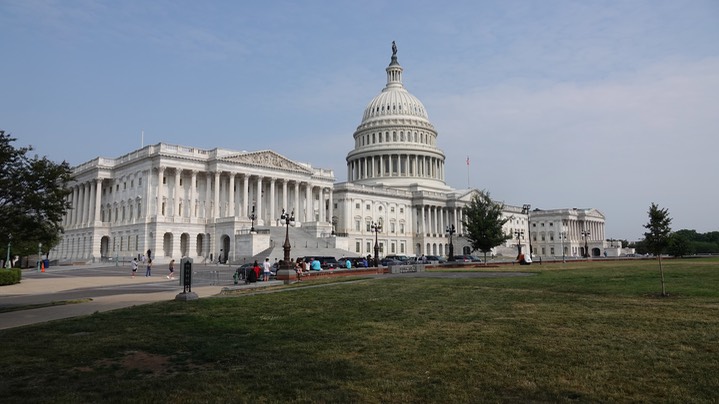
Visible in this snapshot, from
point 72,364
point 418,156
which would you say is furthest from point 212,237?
point 72,364

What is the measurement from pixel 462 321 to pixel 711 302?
959cm

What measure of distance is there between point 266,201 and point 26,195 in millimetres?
78506

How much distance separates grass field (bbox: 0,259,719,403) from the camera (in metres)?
9.31

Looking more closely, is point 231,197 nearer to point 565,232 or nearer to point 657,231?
point 657,231

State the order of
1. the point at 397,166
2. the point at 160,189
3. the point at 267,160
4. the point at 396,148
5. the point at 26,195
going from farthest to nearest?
1. the point at 397,166
2. the point at 396,148
3. the point at 267,160
4. the point at 160,189
5. the point at 26,195

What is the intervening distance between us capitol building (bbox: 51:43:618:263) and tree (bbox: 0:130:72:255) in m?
47.8

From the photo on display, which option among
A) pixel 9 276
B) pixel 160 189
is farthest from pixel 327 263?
pixel 160 189

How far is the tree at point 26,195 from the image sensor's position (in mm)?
23938

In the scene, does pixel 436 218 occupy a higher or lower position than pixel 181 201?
higher

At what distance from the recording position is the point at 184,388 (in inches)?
381

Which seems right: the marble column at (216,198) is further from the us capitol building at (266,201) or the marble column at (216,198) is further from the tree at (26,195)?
the tree at (26,195)

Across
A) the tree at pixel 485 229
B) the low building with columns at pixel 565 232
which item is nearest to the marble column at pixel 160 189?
the tree at pixel 485 229

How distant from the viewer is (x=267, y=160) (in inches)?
3944

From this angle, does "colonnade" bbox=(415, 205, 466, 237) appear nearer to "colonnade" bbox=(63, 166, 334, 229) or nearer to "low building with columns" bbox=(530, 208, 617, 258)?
"colonnade" bbox=(63, 166, 334, 229)
